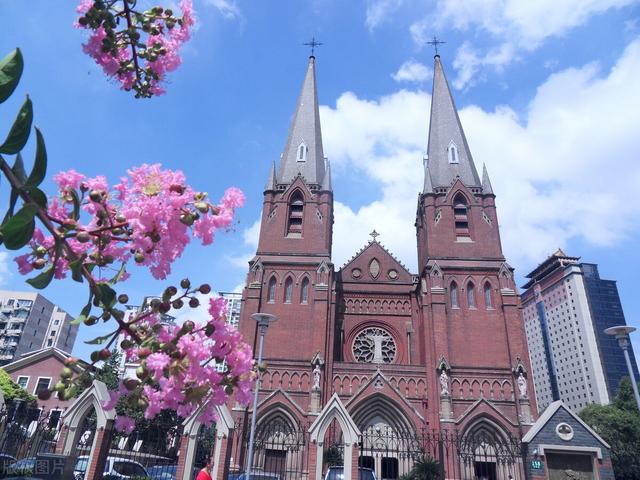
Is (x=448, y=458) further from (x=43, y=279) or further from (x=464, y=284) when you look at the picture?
(x=43, y=279)

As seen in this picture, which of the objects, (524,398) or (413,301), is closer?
(524,398)

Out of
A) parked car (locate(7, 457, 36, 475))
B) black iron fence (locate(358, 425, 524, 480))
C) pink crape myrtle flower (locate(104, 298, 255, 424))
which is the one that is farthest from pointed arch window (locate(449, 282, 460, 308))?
pink crape myrtle flower (locate(104, 298, 255, 424))

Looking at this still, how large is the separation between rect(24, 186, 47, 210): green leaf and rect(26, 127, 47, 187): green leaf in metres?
0.03

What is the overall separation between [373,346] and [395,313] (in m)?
2.73

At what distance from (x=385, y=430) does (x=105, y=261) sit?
2401 centimetres

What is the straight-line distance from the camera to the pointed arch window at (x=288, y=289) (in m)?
27.1

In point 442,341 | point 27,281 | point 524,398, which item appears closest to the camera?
point 27,281

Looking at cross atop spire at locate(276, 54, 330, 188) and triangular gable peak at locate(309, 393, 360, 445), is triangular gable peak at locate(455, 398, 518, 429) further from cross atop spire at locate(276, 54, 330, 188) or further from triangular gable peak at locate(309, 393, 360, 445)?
cross atop spire at locate(276, 54, 330, 188)

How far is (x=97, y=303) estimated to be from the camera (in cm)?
230

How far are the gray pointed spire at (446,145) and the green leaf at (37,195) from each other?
101ft

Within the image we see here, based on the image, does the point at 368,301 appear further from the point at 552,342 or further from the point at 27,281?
the point at 552,342

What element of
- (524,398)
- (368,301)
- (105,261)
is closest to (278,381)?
(368,301)

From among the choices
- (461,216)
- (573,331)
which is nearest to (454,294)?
(461,216)

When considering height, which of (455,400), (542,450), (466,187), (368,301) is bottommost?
(542,450)
